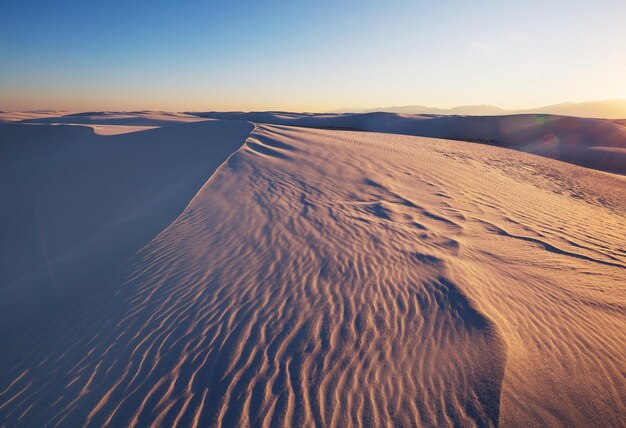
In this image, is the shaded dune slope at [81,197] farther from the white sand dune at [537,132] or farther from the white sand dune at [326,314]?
the white sand dune at [537,132]

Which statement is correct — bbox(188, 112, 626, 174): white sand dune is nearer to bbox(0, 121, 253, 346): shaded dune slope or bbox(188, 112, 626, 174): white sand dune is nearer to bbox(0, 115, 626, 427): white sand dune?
bbox(0, 115, 626, 427): white sand dune

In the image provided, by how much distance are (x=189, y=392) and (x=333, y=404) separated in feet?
4.46

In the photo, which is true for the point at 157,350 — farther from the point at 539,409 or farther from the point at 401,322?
the point at 539,409

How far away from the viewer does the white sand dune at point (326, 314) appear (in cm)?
278

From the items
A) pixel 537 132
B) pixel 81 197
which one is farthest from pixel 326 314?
pixel 537 132

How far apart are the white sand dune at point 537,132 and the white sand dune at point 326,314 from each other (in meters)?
16.1

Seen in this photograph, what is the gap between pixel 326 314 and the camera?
3.73 meters

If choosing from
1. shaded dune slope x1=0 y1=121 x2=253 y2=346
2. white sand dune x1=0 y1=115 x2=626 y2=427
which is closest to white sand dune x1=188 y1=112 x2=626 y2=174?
white sand dune x1=0 y1=115 x2=626 y2=427

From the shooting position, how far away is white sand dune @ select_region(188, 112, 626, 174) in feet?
66.8

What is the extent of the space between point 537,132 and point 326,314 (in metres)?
33.5

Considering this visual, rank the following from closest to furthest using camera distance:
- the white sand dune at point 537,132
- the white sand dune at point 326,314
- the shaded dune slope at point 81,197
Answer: the white sand dune at point 326,314, the shaded dune slope at point 81,197, the white sand dune at point 537,132

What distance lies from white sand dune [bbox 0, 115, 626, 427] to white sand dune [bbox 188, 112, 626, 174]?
52.9ft

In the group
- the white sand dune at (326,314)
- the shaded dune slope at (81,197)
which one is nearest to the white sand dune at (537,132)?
the white sand dune at (326,314)

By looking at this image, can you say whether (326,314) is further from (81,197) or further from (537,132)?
(537,132)
